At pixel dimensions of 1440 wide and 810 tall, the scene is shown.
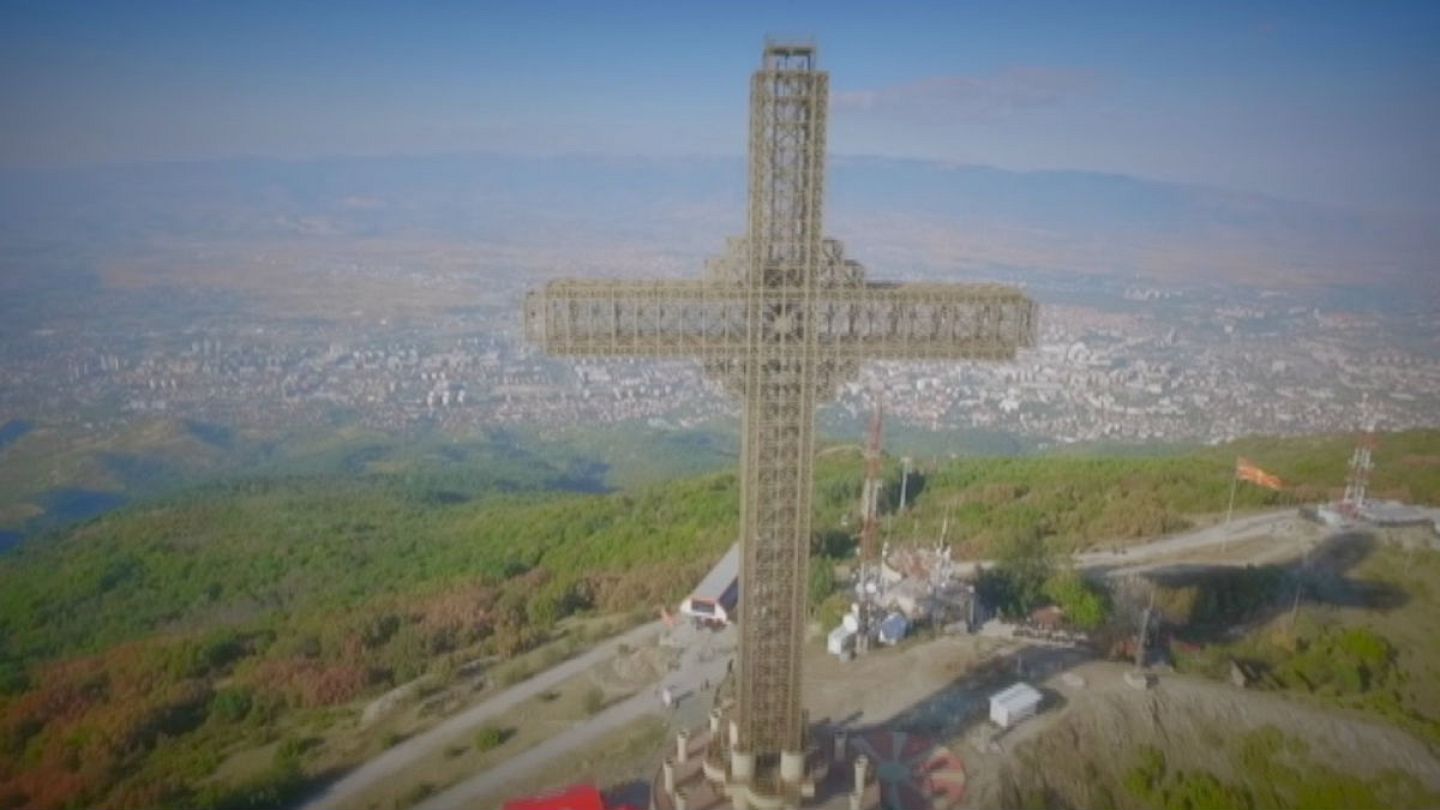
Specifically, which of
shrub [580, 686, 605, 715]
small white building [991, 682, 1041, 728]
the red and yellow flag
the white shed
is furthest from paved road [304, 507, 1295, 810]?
the red and yellow flag

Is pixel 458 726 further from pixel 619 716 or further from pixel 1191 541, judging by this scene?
pixel 1191 541

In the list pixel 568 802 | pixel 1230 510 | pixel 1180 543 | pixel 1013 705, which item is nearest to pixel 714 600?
pixel 1013 705

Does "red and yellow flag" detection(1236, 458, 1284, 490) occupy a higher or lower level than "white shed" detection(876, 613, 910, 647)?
higher

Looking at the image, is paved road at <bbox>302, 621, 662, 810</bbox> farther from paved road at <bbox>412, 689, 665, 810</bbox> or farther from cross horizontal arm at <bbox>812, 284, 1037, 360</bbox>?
cross horizontal arm at <bbox>812, 284, 1037, 360</bbox>

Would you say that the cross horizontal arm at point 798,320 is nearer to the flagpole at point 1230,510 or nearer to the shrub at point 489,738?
the shrub at point 489,738

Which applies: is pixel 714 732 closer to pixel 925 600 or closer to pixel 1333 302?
pixel 925 600

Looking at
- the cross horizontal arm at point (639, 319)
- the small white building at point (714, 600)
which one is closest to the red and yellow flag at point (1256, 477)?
the small white building at point (714, 600)

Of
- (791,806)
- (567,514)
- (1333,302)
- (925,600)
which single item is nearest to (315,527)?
(567,514)
